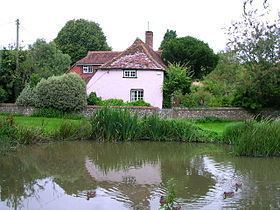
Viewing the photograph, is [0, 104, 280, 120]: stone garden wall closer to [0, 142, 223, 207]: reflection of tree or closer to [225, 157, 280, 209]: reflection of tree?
[0, 142, 223, 207]: reflection of tree

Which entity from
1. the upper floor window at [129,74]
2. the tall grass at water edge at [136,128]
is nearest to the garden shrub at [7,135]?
the tall grass at water edge at [136,128]

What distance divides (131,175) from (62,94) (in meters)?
17.0

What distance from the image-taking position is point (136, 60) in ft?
125

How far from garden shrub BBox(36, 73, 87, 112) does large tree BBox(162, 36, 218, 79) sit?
570 inches

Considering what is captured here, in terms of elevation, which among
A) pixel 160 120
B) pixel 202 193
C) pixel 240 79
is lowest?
pixel 202 193

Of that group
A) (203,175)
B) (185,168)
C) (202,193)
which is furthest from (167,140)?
(202,193)

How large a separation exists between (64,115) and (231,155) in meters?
15.2

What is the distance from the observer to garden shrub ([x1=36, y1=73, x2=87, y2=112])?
101 ft

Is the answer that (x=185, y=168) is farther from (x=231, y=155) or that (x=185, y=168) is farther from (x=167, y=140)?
(x=167, y=140)

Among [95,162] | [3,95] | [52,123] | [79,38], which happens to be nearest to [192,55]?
[3,95]

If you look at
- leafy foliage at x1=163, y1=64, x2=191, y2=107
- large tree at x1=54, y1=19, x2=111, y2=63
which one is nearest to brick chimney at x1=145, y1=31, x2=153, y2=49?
leafy foliage at x1=163, y1=64, x2=191, y2=107

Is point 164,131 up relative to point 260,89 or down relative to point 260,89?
down

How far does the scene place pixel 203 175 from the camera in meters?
14.8

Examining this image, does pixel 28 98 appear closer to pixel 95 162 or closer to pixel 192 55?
pixel 95 162
